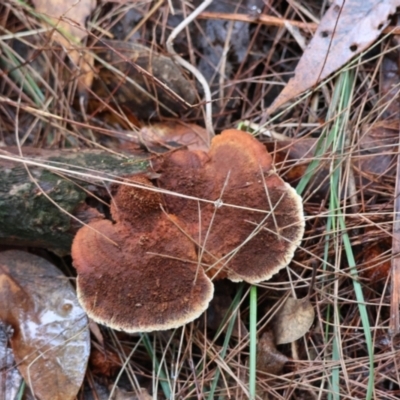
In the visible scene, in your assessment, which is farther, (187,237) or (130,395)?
(130,395)

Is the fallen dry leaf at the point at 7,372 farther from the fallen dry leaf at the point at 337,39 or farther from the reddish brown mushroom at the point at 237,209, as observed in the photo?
the fallen dry leaf at the point at 337,39

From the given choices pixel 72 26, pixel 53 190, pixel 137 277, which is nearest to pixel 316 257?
pixel 137 277

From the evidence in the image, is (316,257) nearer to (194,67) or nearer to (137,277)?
(137,277)

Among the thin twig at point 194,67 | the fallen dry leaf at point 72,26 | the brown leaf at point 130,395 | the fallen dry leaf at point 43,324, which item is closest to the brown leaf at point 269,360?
the brown leaf at point 130,395

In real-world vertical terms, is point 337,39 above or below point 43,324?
above

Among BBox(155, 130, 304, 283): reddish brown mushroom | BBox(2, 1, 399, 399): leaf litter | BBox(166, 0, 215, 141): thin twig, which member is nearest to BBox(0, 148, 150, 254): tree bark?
BBox(155, 130, 304, 283): reddish brown mushroom

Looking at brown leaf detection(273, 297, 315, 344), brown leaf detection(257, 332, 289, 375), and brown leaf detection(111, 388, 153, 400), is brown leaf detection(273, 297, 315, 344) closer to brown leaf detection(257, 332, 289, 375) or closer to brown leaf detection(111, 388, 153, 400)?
brown leaf detection(257, 332, 289, 375)
